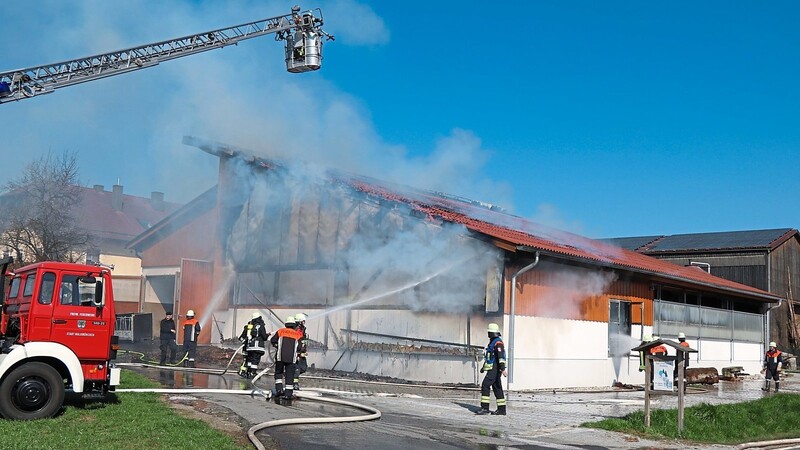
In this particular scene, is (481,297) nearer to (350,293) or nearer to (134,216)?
(350,293)

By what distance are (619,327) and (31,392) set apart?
17236 mm

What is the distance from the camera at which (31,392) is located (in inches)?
404

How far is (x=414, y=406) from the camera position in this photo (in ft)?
47.4

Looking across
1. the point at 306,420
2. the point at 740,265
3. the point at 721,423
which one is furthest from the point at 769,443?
the point at 740,265

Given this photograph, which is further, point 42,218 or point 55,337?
point 42,218

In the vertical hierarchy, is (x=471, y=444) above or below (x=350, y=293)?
below

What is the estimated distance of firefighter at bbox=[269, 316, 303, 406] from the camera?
1383cm

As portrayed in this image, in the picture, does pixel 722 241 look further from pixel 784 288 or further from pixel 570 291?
pixel 570 291


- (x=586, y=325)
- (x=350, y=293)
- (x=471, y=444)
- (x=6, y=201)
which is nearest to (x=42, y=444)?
(x=471, y=444)

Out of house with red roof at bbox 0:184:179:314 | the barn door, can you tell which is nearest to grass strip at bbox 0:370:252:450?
the barn door

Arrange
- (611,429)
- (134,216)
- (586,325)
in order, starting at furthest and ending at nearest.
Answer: (134,216), (586,325), (611,429)

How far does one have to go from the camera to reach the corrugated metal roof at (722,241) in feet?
145

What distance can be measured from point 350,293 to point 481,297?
4655mm

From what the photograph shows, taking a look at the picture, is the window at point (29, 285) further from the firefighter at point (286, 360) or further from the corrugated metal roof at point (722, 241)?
the corrugated metal roof at point (722, 241)
